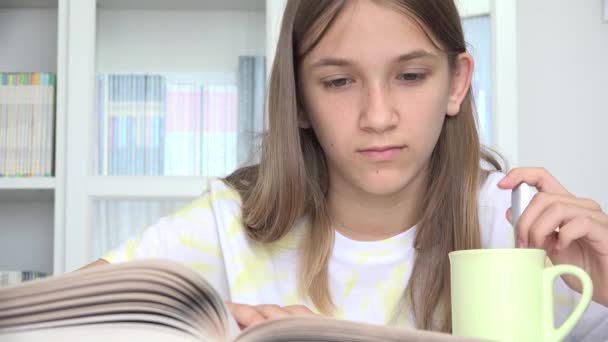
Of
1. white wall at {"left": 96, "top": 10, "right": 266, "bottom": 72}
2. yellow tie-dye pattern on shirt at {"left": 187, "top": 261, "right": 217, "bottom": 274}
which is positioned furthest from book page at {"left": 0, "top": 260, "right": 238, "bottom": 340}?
white wall at {"left": 96, "top": 10, "right": 266, "bottom": 72}

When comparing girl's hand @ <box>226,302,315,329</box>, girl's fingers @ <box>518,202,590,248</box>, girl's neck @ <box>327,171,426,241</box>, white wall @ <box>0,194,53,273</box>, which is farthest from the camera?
white wall @ <box>0,194,53,273</box>

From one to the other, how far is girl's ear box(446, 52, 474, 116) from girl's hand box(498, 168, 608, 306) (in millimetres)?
232

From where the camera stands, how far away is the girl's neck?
1108 mm

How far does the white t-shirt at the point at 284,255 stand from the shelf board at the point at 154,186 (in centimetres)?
77

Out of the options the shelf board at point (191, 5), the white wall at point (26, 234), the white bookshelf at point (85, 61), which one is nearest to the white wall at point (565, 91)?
the white bookshelf at point (85, 61)

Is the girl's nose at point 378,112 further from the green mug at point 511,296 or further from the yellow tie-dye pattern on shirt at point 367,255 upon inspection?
the green mug at point 511,296

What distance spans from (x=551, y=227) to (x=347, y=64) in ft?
1.01

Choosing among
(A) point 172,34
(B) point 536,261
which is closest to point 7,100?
(A) point 172,34

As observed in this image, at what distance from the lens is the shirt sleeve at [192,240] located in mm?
1027

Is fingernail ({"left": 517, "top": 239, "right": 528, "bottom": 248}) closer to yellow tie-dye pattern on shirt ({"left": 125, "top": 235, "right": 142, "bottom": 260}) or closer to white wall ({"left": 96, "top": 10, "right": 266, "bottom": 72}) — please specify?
yellow tie-dye pattern on shirt ({"left": 125, "top": 235, "right": 142, "bottom": 260})

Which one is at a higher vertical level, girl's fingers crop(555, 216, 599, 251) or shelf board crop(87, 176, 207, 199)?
shelf board crop(87, 176, 207, 199)

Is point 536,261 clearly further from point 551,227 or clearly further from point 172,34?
point 172,34

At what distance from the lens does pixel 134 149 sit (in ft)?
6.36

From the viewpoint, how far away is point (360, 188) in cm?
107
